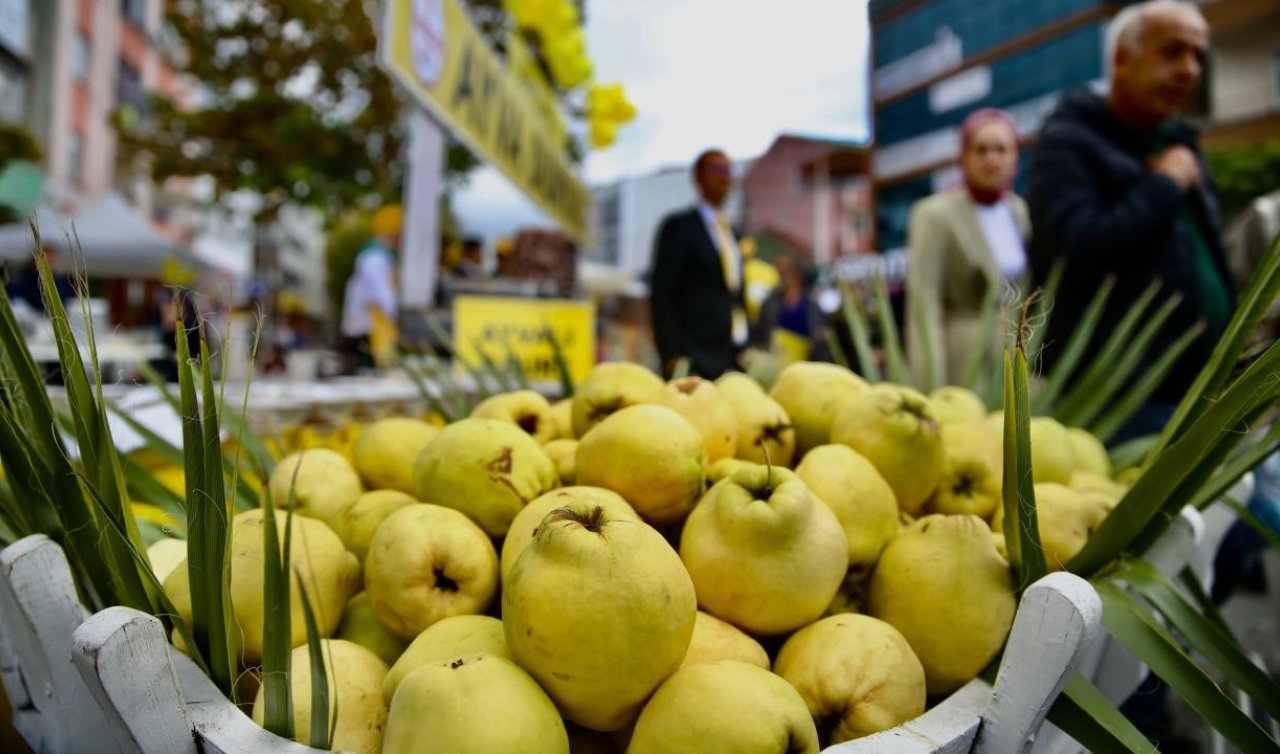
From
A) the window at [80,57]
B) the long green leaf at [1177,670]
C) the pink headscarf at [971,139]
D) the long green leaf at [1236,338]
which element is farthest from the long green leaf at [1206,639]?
the window at [80,57]

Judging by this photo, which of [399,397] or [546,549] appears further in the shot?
[399,397]

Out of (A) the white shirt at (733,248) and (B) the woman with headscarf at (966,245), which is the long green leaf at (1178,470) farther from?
(A) the white shirt at (733,248)

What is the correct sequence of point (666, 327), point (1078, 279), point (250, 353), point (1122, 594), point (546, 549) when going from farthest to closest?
point (666, 327), point (1078, 279), point (1122, 594), point (546, 549), point (250, 353)

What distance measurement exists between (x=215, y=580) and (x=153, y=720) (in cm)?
13

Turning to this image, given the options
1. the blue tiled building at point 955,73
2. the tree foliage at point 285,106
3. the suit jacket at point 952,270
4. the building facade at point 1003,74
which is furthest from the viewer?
the blue tiled building at point 955,73

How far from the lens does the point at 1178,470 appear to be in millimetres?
937

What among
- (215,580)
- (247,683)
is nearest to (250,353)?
(215,580)

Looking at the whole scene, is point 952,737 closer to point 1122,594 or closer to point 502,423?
point 1122,594

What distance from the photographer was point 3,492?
1083 millimetres

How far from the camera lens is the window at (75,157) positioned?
→ 846 inches

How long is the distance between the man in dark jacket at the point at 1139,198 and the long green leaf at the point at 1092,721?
180cm

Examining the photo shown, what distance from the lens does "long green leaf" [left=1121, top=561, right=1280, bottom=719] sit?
958 mm

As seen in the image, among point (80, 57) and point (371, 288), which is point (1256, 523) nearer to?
point (371, 288)

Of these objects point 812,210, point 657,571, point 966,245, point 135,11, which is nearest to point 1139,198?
point 966,245
